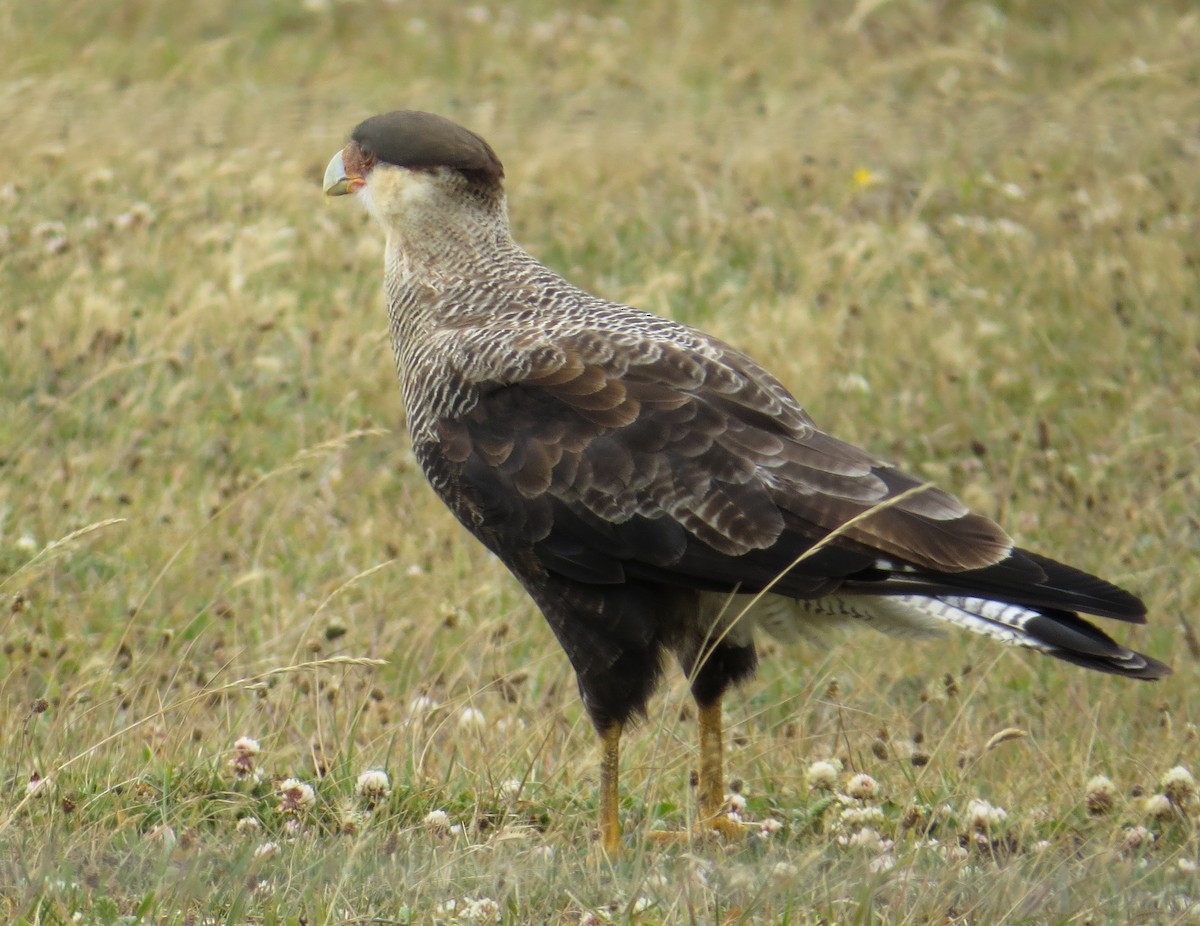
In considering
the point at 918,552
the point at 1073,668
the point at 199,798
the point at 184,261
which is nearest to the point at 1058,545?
the point at 1073,668

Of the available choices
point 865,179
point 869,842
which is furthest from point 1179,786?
point 865,179

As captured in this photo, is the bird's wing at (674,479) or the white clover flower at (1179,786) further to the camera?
the white clover flower at (1179,786)

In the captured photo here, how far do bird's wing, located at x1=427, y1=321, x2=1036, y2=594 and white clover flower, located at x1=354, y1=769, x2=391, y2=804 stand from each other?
658 millimetres

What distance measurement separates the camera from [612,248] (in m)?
8.91

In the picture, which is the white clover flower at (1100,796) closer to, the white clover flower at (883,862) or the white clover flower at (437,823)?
the white clover flower at (883,862)

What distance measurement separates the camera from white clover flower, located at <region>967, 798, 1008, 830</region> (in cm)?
412

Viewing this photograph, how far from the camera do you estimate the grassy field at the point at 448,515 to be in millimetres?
3787

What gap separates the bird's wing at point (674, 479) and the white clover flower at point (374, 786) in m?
0.66

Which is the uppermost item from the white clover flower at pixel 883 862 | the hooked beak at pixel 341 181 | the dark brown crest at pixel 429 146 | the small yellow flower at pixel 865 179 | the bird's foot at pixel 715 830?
the dark brown crest at pixel 429 146

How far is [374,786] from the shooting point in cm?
415

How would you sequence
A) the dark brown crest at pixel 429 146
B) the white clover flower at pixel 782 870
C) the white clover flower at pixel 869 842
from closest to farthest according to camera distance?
the white clover flower at pixel 782 870 < the white clover flower at pixel 869 842 < the dark brown crest at pixel 429 146

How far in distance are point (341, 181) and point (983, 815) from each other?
2663 mm

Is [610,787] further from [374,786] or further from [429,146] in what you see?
[429,146]

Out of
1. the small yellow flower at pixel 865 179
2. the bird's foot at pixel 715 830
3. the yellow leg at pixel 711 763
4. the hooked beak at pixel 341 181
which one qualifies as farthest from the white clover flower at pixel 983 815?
the small yellow flower at pixel 865 179
